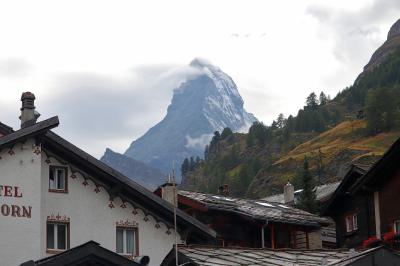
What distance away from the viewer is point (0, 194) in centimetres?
3119

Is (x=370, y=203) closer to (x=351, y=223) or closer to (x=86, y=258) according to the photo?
(x=351, y=223)

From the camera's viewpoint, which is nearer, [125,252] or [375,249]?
[375,249]

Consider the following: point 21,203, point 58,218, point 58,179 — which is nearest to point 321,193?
point 58,179

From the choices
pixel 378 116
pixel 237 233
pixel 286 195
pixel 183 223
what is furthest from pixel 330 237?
pixel 378 116

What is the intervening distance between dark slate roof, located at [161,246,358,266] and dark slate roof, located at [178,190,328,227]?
22.0 meters

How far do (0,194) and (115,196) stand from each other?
472 centimetres

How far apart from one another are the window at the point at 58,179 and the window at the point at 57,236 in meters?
1.27

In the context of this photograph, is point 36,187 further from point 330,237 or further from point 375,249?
point 330,237

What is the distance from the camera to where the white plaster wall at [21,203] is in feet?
100

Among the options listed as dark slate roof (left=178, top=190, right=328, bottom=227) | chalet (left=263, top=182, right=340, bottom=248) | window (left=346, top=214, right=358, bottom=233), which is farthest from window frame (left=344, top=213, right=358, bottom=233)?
dark slate roof (left=178, top=190, right=328, bottom=227)

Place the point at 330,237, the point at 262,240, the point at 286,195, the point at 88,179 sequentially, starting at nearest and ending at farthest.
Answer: the point at 88,179 < the point at 262,240 < the point at 330,237 < the point at 286,195

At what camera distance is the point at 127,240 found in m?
34.6

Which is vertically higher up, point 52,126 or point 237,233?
point 52,126

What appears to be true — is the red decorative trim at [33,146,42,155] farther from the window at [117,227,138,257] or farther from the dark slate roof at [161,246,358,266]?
the dark slate roof at [161,246,358,266]
